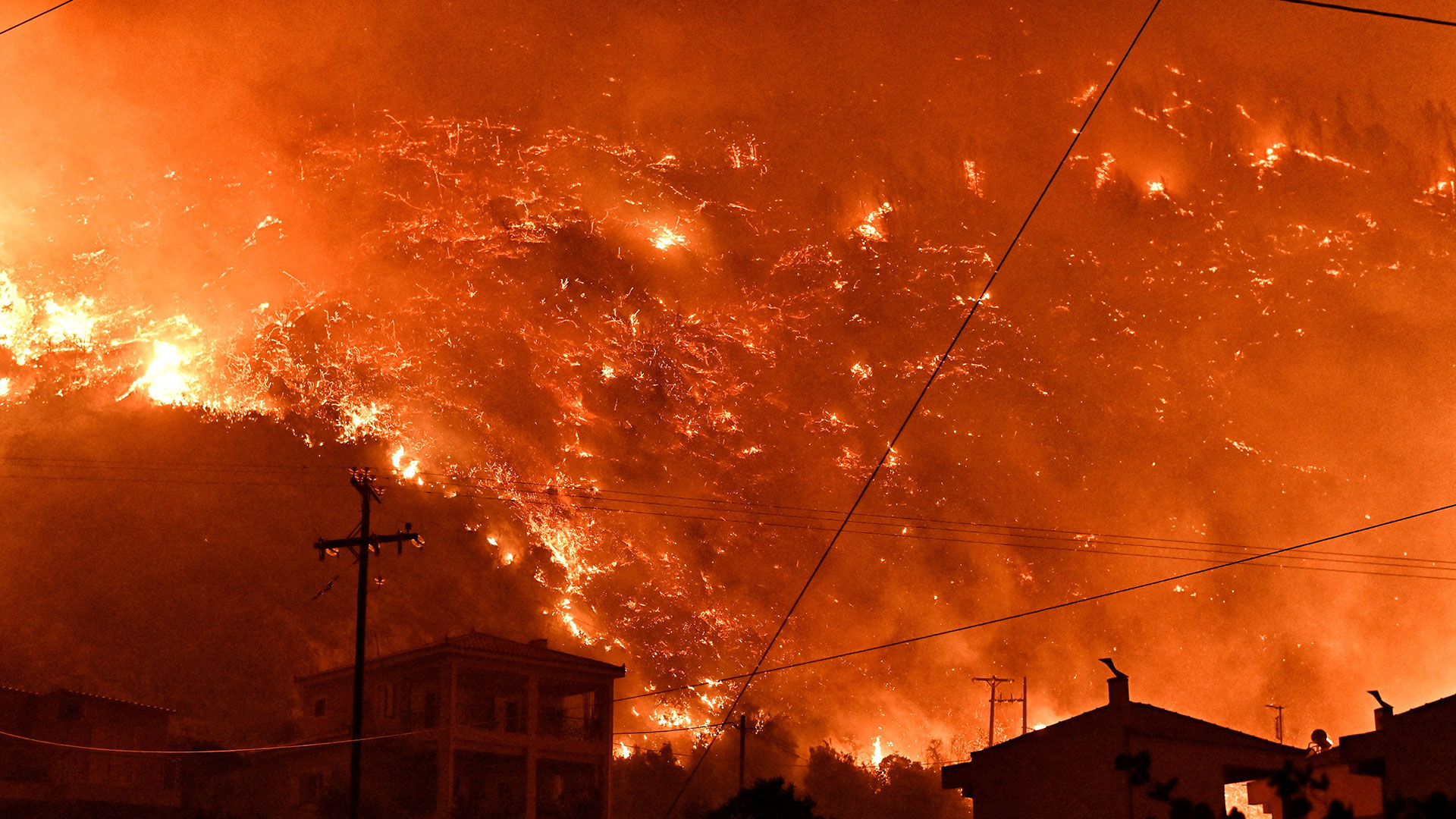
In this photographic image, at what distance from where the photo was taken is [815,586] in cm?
9412

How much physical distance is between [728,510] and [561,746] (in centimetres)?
5767

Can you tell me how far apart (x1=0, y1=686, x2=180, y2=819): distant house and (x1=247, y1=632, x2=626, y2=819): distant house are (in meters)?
3.34

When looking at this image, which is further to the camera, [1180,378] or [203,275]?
[1180,378]

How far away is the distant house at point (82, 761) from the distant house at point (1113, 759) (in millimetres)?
Answer: 24148

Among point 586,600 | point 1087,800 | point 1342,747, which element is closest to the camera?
point 1342,747

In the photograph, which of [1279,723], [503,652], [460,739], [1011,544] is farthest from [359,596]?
[1011,544]

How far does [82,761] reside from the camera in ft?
118

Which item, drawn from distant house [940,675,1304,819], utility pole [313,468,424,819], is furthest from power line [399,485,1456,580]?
distant house [940,675,1304,819]

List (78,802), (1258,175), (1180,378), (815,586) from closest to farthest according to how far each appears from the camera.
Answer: (78,802) → (815,586) → (1180,378) → (1258,175)

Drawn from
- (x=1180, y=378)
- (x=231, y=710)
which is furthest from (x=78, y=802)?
(x=1180, y=378)

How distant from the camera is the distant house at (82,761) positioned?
1353 inches

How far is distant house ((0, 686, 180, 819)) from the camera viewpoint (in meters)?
34.4

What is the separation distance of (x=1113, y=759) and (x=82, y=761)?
2720 cm

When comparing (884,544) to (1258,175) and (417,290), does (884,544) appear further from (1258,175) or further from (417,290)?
(1258,175)
